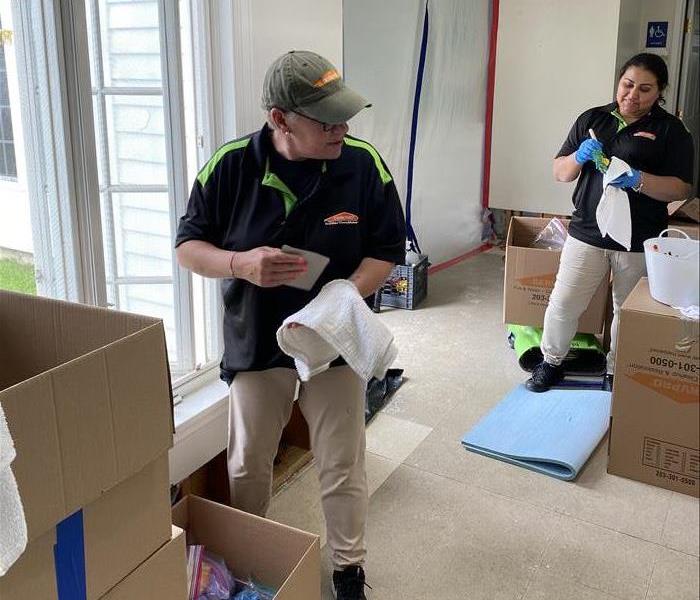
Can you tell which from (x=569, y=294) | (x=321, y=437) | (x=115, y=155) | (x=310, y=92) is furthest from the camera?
(x=569, y=294)

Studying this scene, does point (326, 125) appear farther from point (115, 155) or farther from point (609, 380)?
point (609, 380)

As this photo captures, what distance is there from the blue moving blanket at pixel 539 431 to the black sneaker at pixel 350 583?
2.24 feet

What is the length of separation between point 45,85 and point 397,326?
7.63ft

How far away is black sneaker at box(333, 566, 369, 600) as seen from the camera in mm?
1666

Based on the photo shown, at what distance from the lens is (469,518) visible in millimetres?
2021

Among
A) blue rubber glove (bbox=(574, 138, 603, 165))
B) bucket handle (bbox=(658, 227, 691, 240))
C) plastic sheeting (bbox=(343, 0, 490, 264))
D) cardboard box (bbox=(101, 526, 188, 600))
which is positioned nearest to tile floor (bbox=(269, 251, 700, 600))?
bucket handle (bbox=(658, 227, 691, 240))

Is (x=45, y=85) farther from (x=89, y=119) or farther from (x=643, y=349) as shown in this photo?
(x=643, y=349)

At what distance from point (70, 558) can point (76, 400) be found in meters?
0.26

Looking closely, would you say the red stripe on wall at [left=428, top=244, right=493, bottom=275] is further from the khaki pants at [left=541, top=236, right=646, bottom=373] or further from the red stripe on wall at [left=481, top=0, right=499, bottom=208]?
the khaki pants at [left=541, top=236, right=646, bottom=373]

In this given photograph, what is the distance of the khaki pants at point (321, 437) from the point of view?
1.58m

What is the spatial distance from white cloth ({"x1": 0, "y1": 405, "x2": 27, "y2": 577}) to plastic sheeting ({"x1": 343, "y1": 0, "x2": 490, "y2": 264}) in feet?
9.68

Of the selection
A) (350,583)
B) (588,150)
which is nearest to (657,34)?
(588,150)

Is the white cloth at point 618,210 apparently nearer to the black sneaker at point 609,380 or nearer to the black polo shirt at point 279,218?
the black sneaker at point 609,380

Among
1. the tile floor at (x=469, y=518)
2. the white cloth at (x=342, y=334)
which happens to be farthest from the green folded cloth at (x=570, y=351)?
the white cloth at (x=342, y=334)
